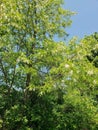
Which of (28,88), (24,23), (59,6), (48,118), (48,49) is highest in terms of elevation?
(59,6)

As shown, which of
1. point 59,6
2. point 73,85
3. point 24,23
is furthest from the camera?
point 59,6

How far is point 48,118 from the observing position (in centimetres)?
2239

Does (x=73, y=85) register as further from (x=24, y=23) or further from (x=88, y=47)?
(x=24, y=23)

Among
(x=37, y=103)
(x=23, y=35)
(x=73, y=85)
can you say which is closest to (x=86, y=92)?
(x=73, y=85)

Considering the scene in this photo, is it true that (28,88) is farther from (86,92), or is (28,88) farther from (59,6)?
(59,6)

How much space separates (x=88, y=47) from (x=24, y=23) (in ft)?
12.9

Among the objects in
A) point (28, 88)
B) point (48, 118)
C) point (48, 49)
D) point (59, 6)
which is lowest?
Result: point (48, 118)

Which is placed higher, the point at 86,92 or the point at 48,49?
the point at 48,49

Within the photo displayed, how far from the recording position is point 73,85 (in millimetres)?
21188

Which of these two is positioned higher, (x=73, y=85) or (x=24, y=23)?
(x=24, y=23)

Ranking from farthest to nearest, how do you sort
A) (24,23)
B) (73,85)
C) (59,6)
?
(59,6)
(24,23)
(73,85)

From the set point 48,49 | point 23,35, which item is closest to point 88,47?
point 48,49

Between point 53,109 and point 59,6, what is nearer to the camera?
point 53,109

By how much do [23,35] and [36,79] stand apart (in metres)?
2.88
